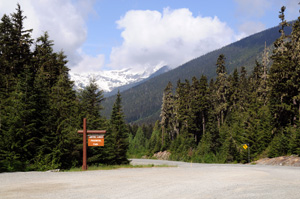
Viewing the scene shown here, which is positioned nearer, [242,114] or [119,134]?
[119,134]

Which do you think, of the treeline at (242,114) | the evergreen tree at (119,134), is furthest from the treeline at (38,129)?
the treeline at (242,114)

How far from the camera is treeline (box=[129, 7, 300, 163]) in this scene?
34688mm

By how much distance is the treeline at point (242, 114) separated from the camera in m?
34.7

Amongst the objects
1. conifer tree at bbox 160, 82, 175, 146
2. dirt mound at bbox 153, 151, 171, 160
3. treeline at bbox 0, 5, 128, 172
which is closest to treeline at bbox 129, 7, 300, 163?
conifer tree at bbox 160, 82, 175, 146

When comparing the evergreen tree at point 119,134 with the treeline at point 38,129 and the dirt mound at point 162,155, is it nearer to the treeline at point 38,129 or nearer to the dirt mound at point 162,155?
the treeline at point 38,129

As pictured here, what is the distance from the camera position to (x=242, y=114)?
54500 millimetres

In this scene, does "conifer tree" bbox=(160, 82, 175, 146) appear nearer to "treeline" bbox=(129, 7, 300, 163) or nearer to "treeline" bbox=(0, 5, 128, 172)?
"treeline" bbox=(129, 7, 300, 163)

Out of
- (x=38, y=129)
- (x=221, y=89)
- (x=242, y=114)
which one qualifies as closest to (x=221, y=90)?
(x=221, y=89)

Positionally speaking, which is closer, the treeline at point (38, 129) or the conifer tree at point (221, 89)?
the treeline at point (38, 129)

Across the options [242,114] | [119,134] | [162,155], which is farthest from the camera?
[162,155]

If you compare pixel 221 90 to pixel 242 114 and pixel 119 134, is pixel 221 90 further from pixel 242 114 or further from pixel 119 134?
pixel 119 134

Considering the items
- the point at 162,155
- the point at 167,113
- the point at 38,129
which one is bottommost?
the point at 162,155

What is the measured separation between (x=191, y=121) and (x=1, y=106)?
2054 inches

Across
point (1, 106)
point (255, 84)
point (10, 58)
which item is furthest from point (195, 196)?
point (255, 84)
